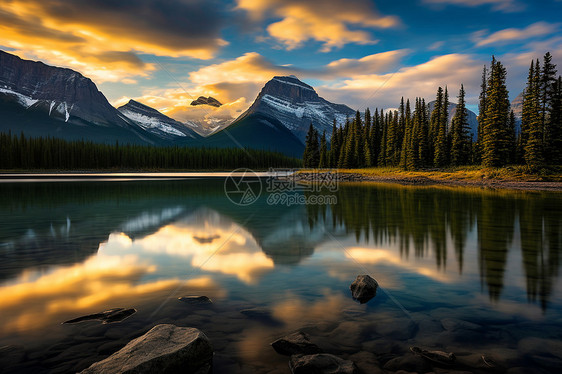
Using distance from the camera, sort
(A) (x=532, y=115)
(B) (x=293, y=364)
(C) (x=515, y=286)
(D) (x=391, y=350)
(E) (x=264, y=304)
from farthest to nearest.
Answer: (A) (x=532, y=115), (C) (x=515, y=286), (E) (x=264, y=304), (D) (x=391, y=350), (B) (x=293, y=364)

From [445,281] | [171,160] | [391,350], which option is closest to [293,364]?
[391,350]

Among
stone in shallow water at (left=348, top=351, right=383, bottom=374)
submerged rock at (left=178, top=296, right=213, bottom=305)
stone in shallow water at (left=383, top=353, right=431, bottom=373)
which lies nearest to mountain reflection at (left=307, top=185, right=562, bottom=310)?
stone in shallow water at (left=383, top=353, right=431, bottom=373)

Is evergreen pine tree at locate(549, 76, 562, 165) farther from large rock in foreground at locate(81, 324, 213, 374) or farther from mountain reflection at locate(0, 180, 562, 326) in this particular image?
large rock in foreground at locate(81, 324, 213, 374)

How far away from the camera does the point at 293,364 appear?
6.30 m

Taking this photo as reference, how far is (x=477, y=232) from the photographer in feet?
65.7

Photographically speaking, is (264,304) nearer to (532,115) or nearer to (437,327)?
(437,327)

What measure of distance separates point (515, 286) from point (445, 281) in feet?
6.60

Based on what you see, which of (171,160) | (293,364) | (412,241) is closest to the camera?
(293,364)

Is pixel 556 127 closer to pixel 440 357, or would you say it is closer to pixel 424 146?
pixel 424 146

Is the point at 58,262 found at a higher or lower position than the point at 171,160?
lower

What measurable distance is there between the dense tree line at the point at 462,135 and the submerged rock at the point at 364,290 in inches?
2518

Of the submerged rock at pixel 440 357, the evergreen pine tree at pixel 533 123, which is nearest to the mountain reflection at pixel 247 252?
the submerged rock at pixel 440 357

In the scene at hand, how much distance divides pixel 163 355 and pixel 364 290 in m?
6.06

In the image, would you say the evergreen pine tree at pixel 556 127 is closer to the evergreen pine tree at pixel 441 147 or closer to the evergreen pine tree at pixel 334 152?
the evergreen pine tree at pixel 441 147
